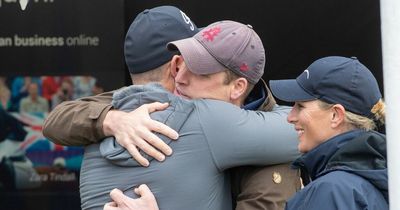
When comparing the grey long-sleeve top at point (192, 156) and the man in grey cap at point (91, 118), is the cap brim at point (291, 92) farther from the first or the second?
the man in grey cap at point (91, 118)

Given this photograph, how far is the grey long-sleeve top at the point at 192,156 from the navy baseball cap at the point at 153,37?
13 centimetres

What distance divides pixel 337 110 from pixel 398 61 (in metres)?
0.71

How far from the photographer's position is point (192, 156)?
228 cm

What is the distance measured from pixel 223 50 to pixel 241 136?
0.26m

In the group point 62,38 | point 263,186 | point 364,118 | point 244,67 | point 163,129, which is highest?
point 244,67

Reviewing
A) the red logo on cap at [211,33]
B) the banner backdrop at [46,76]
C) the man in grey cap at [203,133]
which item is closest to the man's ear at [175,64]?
the man in grey cap at [203,133]

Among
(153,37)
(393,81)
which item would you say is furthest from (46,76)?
(393,81)

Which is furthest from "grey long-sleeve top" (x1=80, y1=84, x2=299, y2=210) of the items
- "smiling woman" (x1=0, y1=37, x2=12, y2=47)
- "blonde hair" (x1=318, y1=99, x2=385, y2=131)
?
"smiling woman" (x1=0, y1=37, x2=12, y2=47)

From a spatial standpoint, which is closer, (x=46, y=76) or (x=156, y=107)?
(x=156, y=107)

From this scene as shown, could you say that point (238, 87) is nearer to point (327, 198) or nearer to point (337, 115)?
point (337, 115)

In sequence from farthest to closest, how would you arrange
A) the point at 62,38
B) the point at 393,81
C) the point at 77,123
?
the point at 62,38, the point at 77,123, the point at 393,81

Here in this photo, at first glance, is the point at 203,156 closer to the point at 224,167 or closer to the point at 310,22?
the point at 224,167

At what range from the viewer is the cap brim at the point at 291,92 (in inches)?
99.7

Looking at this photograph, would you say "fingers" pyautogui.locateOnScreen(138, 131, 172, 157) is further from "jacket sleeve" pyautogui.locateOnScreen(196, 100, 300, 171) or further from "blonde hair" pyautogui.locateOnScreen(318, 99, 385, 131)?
"blonde hair" pyautogui.locateOnScreen(318, 99, 385, 131)
